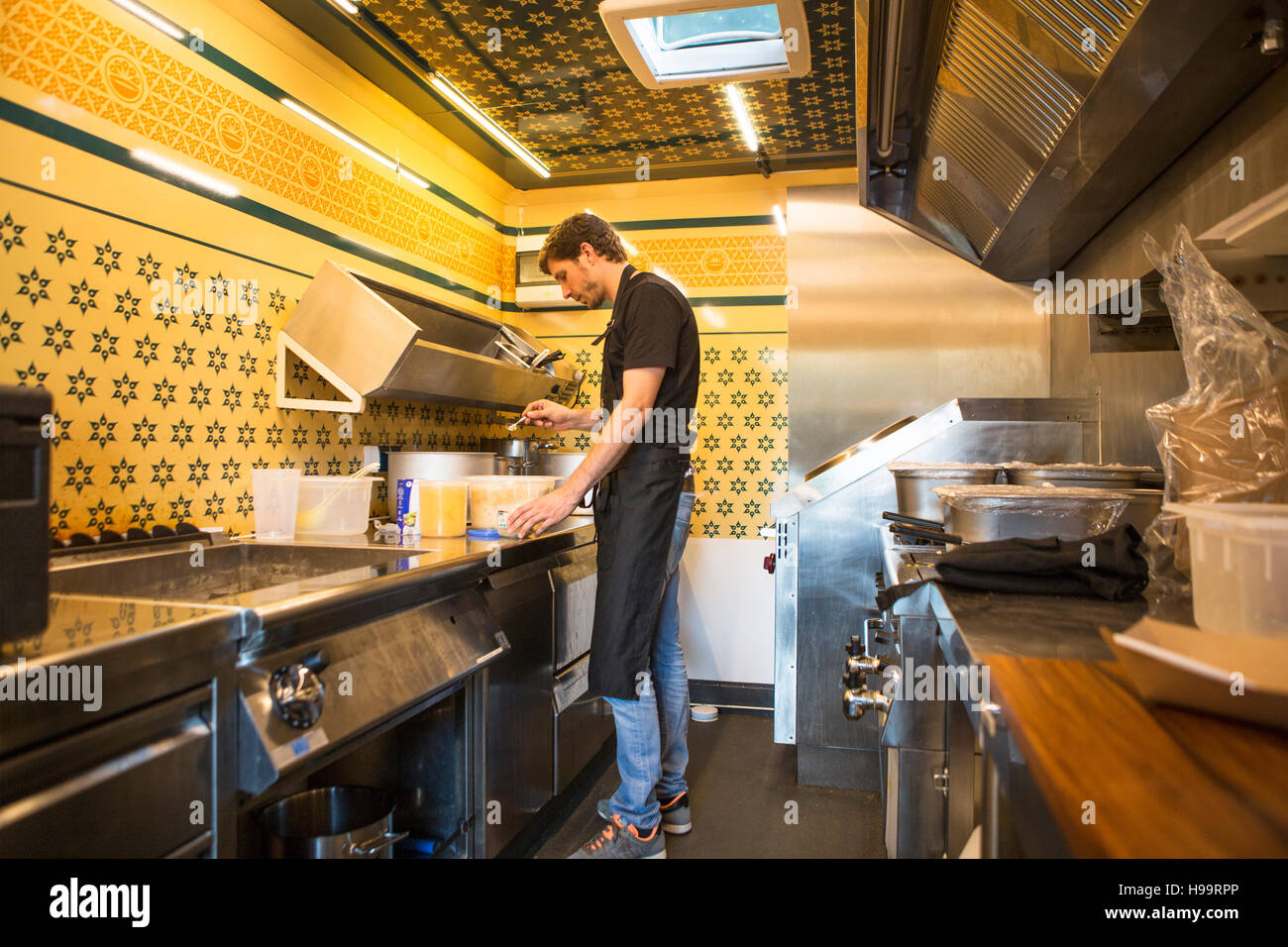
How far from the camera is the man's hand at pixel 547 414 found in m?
2.70

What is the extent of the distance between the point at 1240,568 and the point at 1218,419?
625 mm

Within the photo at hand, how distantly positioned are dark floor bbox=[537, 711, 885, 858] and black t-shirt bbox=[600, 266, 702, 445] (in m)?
1.30

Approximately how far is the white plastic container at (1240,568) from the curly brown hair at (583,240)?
6.25 ft

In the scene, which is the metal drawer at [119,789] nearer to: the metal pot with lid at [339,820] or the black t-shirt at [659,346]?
the metal pot with lid at [339,820]

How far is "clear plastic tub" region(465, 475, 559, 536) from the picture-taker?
8.24ft

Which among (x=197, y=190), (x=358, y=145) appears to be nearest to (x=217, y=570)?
(x=197, y=190)

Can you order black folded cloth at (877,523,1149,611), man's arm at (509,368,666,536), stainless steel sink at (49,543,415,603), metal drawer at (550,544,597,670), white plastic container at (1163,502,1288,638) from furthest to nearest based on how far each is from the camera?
metal drawer at (550,544,597,670), man's arm at (509,368,666,536), stainless steel sink at (49,543,415,603), black folded cloth at (877,523,1149,611), white plastic container at (1163,502,1288,638)

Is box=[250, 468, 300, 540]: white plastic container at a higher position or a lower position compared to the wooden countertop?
higher

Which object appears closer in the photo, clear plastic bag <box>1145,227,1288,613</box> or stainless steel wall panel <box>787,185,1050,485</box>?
clear plastic bag <box>1145,227,1288,613</box>

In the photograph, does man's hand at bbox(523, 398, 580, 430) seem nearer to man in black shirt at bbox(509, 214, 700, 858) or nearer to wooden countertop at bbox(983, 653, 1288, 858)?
man in black shirt at bbox(509, 214, 700, 858)

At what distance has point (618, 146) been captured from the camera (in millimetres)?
3807

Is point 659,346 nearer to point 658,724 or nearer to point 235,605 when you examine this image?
point 658,724

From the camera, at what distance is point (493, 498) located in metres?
2.54

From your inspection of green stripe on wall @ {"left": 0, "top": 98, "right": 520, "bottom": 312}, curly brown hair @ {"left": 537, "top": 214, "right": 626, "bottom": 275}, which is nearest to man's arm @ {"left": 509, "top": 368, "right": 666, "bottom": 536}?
curly brown hair @ {"left": 537, "top": 214, "right": 626, "bottom": 275}
